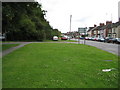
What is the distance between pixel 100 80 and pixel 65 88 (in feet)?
5.06

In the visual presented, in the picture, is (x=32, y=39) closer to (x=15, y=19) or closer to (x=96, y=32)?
(x=15, y=19)

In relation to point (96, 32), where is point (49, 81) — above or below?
below

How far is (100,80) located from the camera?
5.22 m

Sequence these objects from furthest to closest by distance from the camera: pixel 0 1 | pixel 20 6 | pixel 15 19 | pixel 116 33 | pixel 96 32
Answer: pixel 96 32 → pixel 116 33 → pixel 15 19 → pixel 20 6 → pixel 0 1

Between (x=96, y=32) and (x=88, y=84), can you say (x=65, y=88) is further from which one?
(x=96, y=32)

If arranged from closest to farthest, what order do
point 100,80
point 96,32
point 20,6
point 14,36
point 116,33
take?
point 100,80, point 20,6, point 14,36, point 116,33, point 96,32

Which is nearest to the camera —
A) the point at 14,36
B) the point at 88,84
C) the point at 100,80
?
the point at 88,84

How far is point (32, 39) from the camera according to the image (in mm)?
42750

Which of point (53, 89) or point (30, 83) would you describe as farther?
point (30, 83)

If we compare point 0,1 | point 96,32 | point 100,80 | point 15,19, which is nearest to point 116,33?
point 96,32

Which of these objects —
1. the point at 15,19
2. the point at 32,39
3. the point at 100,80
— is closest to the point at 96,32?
the point at 32,39

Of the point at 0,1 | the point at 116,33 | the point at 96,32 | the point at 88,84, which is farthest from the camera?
the point at 96,32

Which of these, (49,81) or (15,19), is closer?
Result: (49,81)

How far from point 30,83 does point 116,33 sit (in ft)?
210
